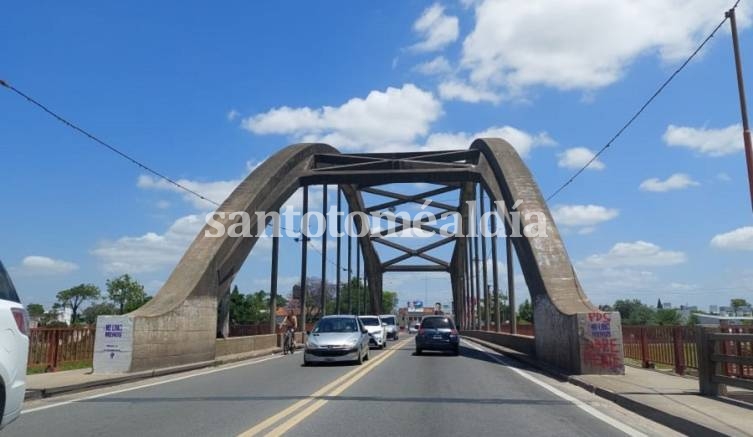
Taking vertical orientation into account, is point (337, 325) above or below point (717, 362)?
above

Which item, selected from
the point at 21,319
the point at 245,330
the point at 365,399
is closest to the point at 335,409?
the point at 365,399

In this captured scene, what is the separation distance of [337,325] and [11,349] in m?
14.9

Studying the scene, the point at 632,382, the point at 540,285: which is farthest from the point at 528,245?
the point at 632,382

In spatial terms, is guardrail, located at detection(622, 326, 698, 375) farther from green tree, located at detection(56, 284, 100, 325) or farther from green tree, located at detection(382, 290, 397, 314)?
green tree, located at detection(382, 290, 397, 314)

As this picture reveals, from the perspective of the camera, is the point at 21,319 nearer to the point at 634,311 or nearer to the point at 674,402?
the point at 674,402

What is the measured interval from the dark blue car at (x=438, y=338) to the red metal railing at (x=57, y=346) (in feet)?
39.3

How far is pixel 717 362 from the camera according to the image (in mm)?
10445

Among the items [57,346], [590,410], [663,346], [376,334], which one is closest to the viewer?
[590,410]

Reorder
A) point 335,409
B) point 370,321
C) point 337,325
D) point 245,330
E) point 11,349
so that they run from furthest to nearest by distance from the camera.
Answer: point 370,321 < point 245,330 < point 337,325 < point 335,409 < point 11,349

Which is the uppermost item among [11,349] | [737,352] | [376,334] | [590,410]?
[11,349]

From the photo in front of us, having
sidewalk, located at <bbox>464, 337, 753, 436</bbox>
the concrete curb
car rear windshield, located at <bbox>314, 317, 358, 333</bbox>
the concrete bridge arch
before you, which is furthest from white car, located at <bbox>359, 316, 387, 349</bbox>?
sidewalk, located at <bbox>464, 337, 753, 436</bbox>

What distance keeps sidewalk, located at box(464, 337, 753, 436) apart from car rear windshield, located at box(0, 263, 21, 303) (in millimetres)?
7407

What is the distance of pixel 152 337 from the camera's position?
16688mm

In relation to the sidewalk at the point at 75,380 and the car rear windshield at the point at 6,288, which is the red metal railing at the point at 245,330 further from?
the car rear windshield at the point at 6,288
